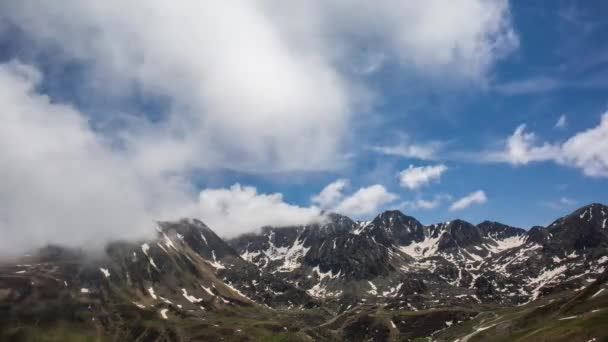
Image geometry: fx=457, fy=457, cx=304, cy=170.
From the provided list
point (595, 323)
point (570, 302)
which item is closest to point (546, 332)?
point (595, 323)

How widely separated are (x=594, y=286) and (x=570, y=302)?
11094 millimetres

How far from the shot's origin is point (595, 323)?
133 metres

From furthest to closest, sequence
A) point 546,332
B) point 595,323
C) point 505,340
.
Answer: point 505,340 → point 546,332 → point 595,323

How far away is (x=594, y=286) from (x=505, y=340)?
143ft

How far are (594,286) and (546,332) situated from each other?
161 ft

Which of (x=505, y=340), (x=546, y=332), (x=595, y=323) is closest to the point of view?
(x=595, y=323)

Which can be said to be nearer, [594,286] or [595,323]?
[595,323]

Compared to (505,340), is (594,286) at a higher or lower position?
higher

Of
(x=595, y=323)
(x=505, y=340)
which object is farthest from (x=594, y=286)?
(x=595, y=323)

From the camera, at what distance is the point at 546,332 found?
490 ft

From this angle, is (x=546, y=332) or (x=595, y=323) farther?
(x=546, y=332)

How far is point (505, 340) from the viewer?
174375mm

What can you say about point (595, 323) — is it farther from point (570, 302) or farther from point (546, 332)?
point (570, 302)

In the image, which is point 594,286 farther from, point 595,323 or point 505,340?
point 595,323
